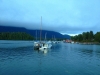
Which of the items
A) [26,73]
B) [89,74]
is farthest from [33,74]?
[89,74]

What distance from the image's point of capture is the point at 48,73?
A: 32.2 meters

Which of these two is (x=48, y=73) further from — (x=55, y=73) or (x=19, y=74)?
(x=19, y=74)

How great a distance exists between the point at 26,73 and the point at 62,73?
7681 mm

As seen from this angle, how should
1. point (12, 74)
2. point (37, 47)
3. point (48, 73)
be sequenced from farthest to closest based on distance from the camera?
point (37, 47) → point (48, 73) → point (12, 74)

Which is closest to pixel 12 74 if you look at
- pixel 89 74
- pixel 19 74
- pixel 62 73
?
pixel 19 74

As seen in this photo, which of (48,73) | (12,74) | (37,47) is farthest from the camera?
(37,47)

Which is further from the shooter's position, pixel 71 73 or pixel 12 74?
pixel 71 73

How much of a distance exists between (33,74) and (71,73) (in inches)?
323

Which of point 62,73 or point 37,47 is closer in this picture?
point 62,73

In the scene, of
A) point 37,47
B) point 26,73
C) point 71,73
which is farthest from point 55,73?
point 37,47

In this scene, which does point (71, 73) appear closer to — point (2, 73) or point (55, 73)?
point (55, 73)

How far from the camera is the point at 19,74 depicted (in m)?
30.4

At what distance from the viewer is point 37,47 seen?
92.8 meters

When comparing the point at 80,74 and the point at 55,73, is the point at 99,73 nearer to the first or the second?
the point at 80,74
